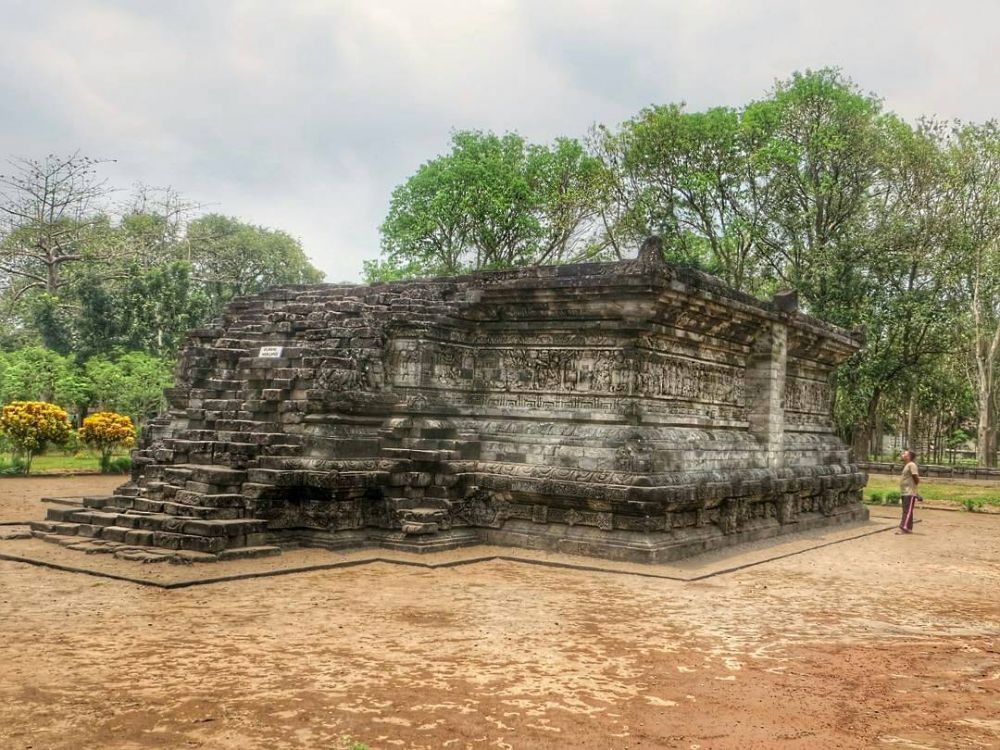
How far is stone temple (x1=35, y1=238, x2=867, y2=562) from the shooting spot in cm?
1112

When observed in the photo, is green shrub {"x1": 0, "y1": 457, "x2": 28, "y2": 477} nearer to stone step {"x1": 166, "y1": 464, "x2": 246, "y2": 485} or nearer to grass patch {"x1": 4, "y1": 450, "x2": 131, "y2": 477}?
grass patch {"x1": 4, "y1": 450, "x2": 131, "y2": 477}

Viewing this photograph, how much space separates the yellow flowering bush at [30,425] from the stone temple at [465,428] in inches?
339

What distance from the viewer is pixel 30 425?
20.7 metres

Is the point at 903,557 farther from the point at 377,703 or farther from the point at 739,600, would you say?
the point at 377,703

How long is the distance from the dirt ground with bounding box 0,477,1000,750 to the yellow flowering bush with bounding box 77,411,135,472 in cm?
1348

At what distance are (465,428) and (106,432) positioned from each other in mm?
12978

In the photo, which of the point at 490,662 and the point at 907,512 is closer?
the point at 490,662

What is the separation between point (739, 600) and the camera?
30.3 ft

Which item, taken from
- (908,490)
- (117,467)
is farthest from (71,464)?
(908,490)

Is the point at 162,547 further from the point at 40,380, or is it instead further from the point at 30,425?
the point at 40,380

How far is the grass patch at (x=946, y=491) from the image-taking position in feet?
78.0

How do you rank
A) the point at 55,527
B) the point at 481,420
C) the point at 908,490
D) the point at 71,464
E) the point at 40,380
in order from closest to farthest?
the point at 55,527
the point at 481,420
the point at 908,490
the point at 71,464
the point at 40,380

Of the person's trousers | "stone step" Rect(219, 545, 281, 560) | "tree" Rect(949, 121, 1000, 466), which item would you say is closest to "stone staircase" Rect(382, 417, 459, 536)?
"stone step" Rect(219, 545, 281, 560)

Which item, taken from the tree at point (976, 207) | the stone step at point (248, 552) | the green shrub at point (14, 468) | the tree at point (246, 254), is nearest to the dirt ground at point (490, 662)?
the stone step at point (248, 552)
